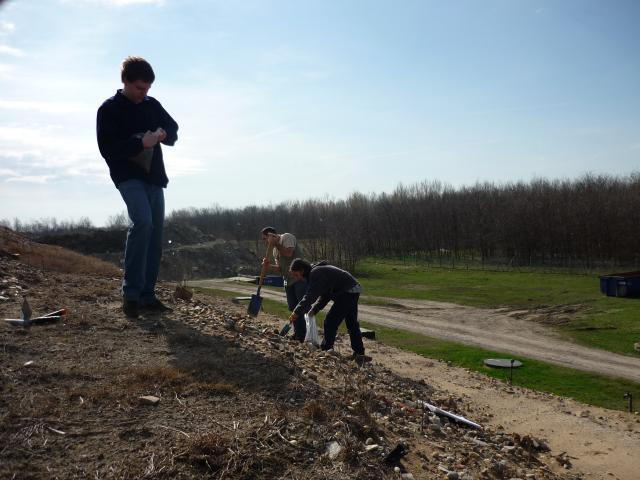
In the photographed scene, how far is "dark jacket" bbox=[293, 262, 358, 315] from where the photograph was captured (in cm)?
781

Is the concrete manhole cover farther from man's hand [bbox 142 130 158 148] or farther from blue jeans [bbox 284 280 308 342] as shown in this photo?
man's hand [bbox 142 130 158 148]

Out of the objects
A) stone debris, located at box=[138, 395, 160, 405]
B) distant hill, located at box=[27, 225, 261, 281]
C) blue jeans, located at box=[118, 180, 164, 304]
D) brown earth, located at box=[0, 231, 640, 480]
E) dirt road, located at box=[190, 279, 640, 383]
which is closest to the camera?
brown earth, located at box=[0, 231, 640, 480]

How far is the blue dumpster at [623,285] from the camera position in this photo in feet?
80.6

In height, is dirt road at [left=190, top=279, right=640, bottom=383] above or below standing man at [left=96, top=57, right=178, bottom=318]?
below

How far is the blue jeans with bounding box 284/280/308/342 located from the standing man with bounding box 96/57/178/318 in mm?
2891

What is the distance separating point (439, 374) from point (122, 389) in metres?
8.33

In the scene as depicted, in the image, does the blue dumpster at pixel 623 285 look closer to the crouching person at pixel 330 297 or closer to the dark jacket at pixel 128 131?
the crouching person at pixel 330 297

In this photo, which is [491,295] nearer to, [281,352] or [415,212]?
[281,352]

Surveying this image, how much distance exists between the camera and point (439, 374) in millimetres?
11141

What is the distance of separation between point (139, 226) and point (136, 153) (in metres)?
0.75

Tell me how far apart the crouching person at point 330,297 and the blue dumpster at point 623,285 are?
20729 millimetres

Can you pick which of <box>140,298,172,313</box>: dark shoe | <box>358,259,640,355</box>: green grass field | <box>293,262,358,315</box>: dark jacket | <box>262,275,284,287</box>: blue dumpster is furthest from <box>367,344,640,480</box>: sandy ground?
<box>262,275,284,287</box>: blue dumpster

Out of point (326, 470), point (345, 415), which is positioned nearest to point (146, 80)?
point (345, 415)

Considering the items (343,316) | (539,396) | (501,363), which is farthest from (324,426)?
(501,363)
